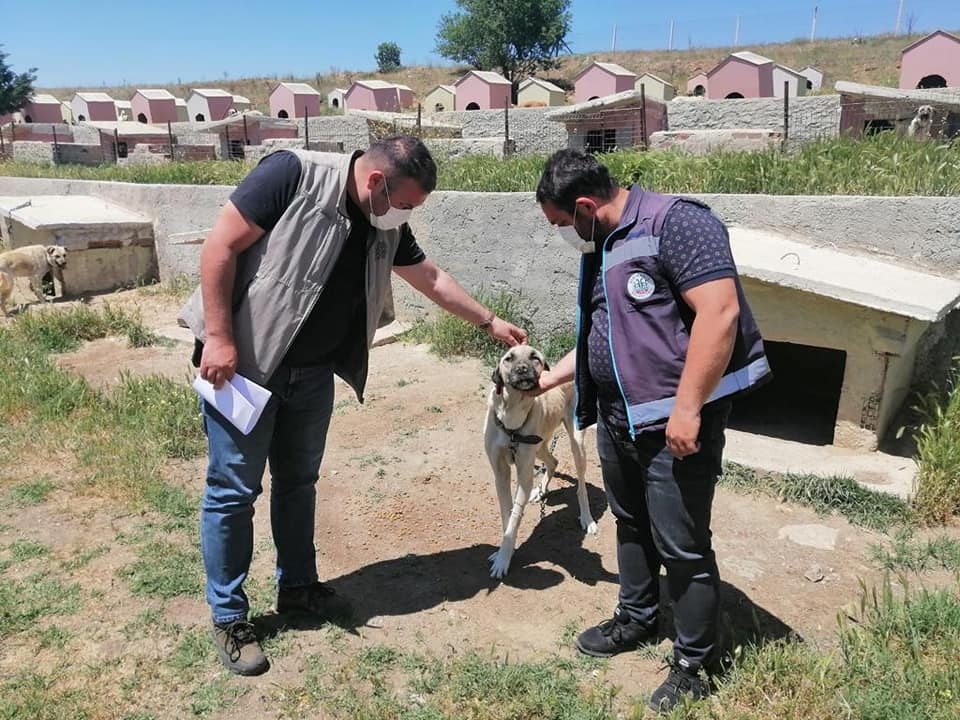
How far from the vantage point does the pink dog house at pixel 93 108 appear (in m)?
41.7

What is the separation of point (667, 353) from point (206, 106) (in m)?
41.7

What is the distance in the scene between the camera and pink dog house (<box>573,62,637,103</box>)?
28562 mm

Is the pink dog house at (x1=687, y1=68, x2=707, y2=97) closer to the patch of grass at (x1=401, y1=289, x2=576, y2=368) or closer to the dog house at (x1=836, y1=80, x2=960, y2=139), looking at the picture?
the dog house at (x1=836, y1=80, x2=960, y2=139)

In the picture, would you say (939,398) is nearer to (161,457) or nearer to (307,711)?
(307,711)

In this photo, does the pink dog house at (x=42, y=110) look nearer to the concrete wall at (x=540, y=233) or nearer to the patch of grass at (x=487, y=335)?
the concrete wall at (x=540, y=233)

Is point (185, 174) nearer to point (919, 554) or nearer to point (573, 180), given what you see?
point (573, 180)

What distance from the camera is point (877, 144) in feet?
21.3

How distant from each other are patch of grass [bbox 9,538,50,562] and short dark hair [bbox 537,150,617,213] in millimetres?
3254

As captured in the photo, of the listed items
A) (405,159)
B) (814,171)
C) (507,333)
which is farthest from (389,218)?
(814,171)

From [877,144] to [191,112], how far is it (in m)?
39.6

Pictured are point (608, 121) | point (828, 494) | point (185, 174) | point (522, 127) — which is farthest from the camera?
point (522, 127)

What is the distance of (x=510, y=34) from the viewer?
152ft

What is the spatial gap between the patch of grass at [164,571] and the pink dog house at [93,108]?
149 feet

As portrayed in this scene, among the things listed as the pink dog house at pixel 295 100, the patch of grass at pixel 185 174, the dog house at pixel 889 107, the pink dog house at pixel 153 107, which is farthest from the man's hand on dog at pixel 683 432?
the pink dog house at pixel 153 107
